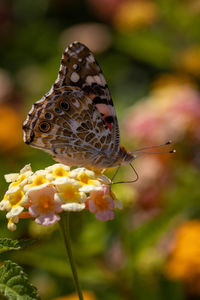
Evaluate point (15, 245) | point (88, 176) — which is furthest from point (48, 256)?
point (15, 245)

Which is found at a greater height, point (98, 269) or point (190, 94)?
point (190, 94)

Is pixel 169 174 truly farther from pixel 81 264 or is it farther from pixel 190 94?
pixel 81 264

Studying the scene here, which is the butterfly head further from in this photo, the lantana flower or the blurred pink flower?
the blurred pink flower

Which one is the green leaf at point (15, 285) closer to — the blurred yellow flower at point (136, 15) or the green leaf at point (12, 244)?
the green leaf at point (12, 244)

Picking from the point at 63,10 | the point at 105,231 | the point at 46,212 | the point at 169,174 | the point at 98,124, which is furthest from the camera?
the point at 63,10

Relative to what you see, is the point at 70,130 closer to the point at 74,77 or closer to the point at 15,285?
the point at 74,77

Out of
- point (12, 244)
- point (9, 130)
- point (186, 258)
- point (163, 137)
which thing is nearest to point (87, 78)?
point (12, 244)
